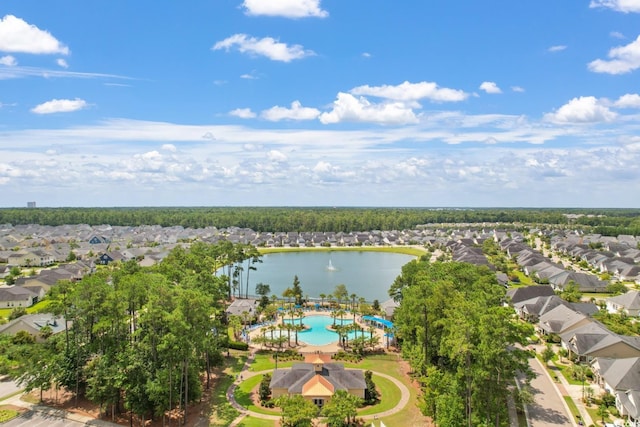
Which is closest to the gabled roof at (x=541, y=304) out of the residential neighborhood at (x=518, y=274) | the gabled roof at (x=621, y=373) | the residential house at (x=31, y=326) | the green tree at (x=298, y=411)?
the residential neighborhood at (x=518, y=274)

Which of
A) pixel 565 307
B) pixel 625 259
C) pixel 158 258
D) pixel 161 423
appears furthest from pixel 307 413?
pixel 625 259

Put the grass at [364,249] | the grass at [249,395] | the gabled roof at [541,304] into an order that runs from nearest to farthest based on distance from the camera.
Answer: the grass at [249,395] → the gabled roof at [541,304] → the grass at [364,249]

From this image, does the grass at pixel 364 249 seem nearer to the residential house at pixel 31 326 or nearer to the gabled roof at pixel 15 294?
the gabled roof at pixel 15 294

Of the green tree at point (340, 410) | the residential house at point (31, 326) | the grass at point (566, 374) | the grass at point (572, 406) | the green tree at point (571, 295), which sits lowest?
the grass at point (572, 406)

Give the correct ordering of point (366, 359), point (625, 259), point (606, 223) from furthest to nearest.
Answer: point (606, 223), point (625, 259), point (366, 359)

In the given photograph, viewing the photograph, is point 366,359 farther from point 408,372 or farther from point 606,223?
point 606,223

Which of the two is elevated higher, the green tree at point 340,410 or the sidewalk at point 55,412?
the green tree at point 340,410

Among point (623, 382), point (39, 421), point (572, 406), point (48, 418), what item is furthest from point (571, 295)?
point (39, 421)
